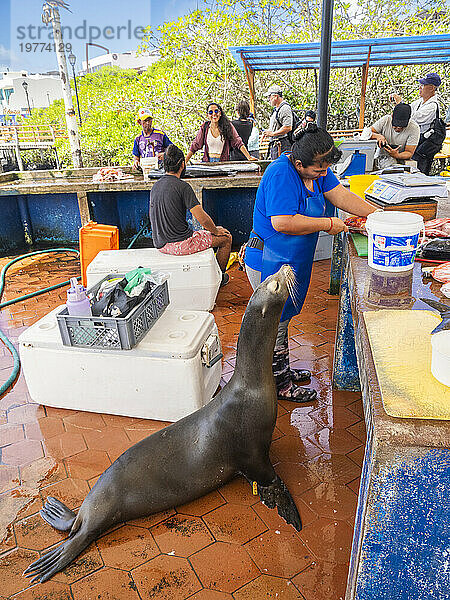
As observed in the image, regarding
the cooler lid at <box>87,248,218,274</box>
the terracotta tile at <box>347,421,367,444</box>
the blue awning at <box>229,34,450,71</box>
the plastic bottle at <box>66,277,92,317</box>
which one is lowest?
the terracotta tile at <box>347,421,367,444</box>

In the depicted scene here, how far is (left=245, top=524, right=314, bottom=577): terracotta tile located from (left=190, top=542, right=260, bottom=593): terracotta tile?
0.16 ft

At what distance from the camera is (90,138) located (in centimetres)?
2027

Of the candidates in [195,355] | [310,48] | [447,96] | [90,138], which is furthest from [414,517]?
[90,138]

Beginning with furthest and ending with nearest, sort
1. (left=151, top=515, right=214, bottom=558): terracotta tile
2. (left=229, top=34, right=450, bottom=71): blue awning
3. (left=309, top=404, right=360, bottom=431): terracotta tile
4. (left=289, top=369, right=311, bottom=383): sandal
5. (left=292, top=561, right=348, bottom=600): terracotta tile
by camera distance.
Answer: (left=229, top=34, right=450, bottom=71): blue awning → (left=289, top=369, right=311, bottom=383): sandal → (left=309, top=404, right=360, bottom=431): terracotta tile → (left=151, top=515, right=214, bottom=558): terracotta tile → (left=292, top=561, right=348, bottom=600): terracotta tile

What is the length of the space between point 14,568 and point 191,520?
2.79 ft

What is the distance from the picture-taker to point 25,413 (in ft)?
10.8

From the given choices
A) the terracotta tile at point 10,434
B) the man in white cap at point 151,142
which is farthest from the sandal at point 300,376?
the man in white cap at point 151,142

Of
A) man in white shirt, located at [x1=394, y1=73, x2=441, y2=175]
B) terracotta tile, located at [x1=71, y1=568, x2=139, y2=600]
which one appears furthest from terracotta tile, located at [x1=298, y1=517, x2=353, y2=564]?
man in white shirt, located at [x1=394, y1=73, x2=441, y2=175]

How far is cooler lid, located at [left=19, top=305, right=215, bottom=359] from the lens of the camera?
115 inches

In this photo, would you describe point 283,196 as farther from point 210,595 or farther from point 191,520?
point 210,595

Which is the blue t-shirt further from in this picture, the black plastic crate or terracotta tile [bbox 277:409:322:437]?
terracotta tile [bbox 277:409:322:437]

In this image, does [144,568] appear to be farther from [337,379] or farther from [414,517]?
[337,379]

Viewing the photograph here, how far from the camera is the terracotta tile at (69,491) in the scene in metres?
2.52

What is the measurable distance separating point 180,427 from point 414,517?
1.36 meters
